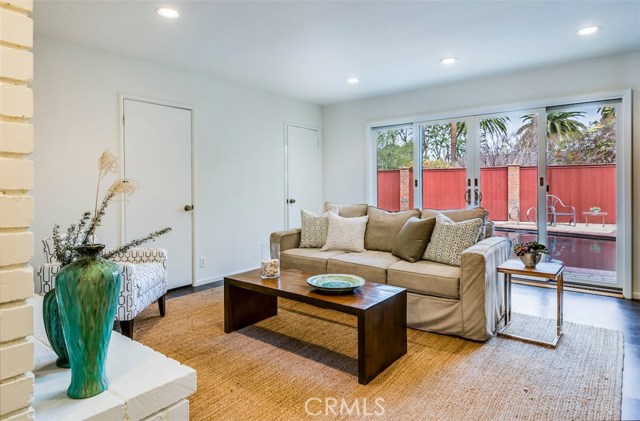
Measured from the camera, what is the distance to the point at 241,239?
475cm

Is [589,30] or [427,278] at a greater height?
[589,30]

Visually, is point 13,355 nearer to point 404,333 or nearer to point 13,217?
point 13,217

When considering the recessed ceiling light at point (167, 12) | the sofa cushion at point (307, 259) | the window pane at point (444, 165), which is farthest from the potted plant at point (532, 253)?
the recessed ceiling light at point (167, 12)

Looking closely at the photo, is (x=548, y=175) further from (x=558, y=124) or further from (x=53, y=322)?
(x=53, y=322)

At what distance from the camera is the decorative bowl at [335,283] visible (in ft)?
7.81

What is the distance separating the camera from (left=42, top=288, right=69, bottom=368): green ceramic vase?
154 cm

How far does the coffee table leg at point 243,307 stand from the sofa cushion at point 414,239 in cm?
120

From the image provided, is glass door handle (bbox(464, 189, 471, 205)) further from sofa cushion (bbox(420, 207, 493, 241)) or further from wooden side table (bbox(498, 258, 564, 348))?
wooden side table (bbox(498, 258, 564, 348))

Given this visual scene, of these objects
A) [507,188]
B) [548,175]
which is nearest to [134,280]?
[507,188]

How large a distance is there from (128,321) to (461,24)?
334cm

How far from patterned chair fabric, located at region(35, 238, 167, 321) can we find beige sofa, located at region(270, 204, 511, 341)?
4.10ft

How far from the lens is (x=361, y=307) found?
2.11 m

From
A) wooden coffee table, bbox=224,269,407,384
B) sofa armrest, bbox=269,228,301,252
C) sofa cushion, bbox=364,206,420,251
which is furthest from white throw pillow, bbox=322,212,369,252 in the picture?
wooden coffee table, bbox=224,269,407,384

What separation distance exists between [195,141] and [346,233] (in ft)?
6.60
